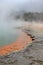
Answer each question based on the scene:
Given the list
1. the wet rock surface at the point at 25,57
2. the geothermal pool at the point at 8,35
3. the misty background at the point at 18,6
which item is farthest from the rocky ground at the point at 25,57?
the misty background at the point at 18,6

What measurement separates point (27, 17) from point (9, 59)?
13.8 metres

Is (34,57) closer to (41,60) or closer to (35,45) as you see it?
(41,60)

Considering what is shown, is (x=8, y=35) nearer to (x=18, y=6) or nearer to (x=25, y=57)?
(x=25, y=57)

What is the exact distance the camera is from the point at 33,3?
25.6 m

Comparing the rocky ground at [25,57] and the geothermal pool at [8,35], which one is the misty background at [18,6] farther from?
the rocky ground at [25,57]

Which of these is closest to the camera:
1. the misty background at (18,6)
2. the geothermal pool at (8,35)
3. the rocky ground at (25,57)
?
the rocky ground at (25,57)

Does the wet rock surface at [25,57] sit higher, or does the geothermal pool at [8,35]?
the wet rock surface at [25,57]

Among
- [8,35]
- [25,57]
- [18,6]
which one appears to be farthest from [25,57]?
[18,6]

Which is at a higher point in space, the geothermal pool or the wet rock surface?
the wet rock surface

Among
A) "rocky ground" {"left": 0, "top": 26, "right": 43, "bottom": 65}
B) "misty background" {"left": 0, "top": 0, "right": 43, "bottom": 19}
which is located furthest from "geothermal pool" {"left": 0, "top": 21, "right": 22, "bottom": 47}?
"misty background" {"left": 0, "top": 0, "right": 43, "bottom": 19}

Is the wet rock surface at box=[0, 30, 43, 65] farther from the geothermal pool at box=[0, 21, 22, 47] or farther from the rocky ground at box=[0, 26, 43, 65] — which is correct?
the geothermal pool at box=[0, 21, 22, 47]

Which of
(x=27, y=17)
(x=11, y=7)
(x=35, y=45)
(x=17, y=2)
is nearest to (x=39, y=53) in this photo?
(x=35, y=45)

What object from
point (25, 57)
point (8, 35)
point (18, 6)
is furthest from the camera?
point (18, 6)

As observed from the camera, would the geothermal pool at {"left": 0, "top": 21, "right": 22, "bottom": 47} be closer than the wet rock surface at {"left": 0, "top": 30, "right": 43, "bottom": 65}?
No
